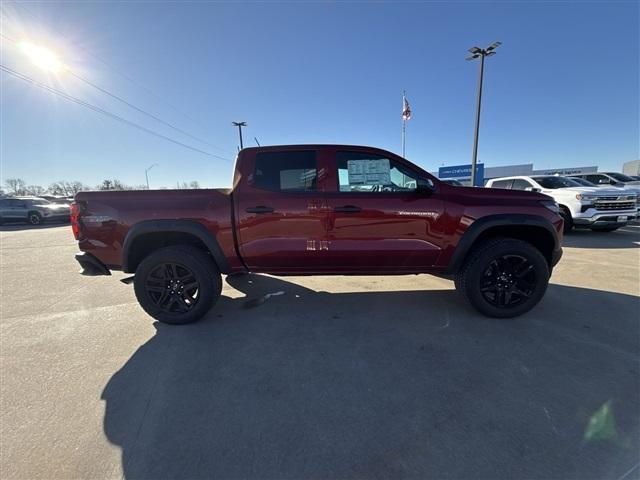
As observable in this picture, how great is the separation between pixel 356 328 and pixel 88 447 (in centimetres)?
227

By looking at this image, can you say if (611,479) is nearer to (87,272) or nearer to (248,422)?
(248,422)

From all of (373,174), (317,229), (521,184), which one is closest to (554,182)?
(521,184)

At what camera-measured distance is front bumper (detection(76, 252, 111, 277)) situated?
3.21 m

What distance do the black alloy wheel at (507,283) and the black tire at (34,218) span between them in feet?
67.8

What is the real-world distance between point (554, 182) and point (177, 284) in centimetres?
1085

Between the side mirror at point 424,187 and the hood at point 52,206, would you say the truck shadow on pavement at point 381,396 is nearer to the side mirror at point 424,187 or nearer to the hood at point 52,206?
the side mirror at point 424,187

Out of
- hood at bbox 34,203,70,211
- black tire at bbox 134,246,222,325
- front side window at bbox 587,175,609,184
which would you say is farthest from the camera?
hood at bbox 34,203,70,211

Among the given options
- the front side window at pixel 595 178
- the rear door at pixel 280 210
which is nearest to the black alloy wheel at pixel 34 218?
the rear door at pixel 280 210

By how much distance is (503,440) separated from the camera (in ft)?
5.78

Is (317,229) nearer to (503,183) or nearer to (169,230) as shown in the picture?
(169,230)

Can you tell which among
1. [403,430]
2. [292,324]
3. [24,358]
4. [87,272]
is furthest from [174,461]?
[87,272]

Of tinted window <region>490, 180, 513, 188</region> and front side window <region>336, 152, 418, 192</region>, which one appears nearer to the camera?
front side window <region>336, 152, 418, 192</region>

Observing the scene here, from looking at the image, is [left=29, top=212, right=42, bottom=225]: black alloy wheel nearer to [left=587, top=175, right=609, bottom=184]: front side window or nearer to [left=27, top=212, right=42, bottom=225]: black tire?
[left=27, top=212, right=42, bottom=225]: black tire

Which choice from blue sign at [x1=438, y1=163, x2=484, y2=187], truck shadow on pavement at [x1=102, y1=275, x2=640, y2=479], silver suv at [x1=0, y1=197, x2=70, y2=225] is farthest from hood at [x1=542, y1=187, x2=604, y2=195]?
silver suv at [x1=0, y1=197, x2=70, y2=225]
